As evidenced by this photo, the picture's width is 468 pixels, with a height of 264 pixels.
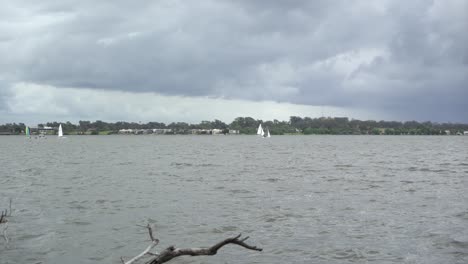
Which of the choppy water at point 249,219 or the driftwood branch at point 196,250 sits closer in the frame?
the driftwood branch at point 196,250

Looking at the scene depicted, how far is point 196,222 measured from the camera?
73.9 ft

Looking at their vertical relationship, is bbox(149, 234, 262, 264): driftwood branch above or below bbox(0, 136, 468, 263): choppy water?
above

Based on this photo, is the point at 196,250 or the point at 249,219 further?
the point at 249,219

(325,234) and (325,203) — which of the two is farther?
(325,203)

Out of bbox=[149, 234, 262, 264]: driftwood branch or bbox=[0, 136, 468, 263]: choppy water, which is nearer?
bbox=[149, 234, 262, 264]: driftwood branch

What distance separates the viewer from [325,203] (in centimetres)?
2791

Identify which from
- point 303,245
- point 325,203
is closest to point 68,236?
point 303,245

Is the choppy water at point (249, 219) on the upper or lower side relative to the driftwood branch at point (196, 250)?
lower

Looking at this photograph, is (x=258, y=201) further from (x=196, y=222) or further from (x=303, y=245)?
(x=303, y=245)

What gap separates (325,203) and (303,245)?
32.8 feet

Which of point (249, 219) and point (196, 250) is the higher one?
point (196, 250)

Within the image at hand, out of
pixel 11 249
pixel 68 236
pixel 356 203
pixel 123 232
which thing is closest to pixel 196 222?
pixel 123 232

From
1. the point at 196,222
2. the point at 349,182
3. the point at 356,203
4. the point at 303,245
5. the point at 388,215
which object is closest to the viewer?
the point at 303,245

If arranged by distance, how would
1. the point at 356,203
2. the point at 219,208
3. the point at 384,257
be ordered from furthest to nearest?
1. the point at 356,203
2. the point at 219,208
3. the point at 384,257
